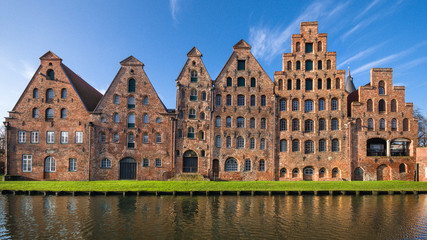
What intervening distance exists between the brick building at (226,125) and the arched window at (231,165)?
0.13 m

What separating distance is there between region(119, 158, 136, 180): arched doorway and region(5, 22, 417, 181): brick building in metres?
0.13

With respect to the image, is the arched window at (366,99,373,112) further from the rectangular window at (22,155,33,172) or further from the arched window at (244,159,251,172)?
the rectangular window at (22,155,33,172)

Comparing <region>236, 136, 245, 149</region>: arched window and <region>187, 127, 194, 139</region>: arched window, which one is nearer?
<region>187, 127, 194, 139</region>: arched window

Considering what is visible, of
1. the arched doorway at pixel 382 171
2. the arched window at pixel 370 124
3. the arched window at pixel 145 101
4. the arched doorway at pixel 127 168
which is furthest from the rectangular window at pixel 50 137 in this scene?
the arched doorway at pixel 382 171

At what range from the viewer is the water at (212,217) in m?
12.0

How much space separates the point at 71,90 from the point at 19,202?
15837 mm

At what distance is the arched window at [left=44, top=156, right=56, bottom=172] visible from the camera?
2977 cm

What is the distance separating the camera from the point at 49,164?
29.8 metres

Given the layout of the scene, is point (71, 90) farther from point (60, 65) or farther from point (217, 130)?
point (217, 130)

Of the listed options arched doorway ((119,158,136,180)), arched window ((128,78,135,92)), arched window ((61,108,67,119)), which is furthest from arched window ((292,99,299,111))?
arched window ((61,108,67,119))

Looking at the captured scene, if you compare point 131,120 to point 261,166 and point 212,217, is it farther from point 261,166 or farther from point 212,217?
point 212,217

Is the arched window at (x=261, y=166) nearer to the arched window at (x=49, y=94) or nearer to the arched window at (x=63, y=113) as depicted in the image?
the arched window at (x=63, y=113)

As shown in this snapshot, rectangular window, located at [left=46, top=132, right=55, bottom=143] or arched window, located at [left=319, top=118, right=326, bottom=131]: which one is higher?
arched window, located at [left=319, top=118, right=326, bottom=131]

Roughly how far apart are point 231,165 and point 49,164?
23.5 metres
